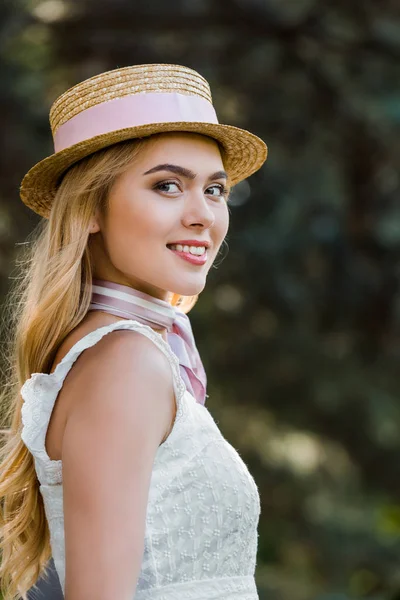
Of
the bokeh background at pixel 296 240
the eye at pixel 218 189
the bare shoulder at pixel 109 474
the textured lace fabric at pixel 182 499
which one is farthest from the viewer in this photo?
the bokeh background at pixel 296 240

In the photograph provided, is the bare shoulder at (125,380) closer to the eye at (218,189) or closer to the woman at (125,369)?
the woman at (125,369)

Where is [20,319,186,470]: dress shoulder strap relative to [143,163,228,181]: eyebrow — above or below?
below

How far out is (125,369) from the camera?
70.7 inches

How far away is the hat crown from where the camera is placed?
2.04 metres

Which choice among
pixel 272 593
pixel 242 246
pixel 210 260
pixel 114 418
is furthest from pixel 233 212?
pixel 114 418

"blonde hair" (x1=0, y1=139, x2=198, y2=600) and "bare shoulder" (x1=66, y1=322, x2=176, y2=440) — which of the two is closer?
"bare shoulder" (x1=66, y1=322, x2=176, y2=440)

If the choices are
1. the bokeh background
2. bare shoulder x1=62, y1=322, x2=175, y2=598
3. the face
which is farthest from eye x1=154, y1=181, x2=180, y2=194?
the bokeh background

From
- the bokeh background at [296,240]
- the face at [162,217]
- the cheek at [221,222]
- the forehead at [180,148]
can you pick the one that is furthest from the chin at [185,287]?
the bokeh background at [296,240]

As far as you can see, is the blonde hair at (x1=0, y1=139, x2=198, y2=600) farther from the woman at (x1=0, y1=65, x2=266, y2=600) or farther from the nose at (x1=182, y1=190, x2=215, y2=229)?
the nose at (x1=182, y1=190, x2=215, y2=229)

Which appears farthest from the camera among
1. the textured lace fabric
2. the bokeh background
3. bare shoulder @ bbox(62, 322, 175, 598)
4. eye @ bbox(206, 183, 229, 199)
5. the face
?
the bokeh background

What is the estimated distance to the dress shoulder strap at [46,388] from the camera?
6.19 ft

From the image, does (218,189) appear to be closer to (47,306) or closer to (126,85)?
(126,85)

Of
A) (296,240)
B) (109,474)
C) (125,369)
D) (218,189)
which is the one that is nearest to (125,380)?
(125,369)

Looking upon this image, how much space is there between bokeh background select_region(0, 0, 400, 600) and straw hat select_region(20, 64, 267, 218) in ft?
11.9
